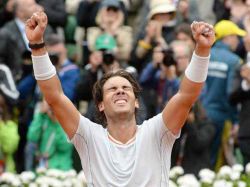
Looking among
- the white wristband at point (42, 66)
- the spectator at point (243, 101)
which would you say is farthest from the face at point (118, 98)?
the spectator at point (243, 101)

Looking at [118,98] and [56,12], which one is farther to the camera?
[56,12]

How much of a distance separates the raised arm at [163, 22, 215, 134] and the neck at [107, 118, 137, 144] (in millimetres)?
222

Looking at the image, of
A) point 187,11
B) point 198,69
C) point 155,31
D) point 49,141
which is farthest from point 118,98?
point 187,11

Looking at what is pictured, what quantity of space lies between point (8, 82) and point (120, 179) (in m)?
5.54

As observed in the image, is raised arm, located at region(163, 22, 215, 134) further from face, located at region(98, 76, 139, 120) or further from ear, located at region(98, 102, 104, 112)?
ear, located at region(98, 102, 104, 112)

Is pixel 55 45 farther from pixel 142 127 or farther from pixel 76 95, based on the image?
pixel 142 127

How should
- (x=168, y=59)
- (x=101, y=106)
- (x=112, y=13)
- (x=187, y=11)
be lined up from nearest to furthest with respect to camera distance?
(x=101, y=106), (x=168, y=59), (x=112, y=13), (x=187, y=11)

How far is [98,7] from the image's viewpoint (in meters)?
14.0

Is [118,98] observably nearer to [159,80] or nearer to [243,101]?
[243,101]

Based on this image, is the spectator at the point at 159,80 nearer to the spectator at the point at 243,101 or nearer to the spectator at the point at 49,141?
the spectator at the point at 243,101

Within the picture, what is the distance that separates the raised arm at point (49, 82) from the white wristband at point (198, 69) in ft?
2.53

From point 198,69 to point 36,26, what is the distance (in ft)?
3.35

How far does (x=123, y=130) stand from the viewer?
6.96 metres

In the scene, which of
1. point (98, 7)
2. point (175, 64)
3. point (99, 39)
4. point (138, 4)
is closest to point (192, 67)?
Result: point (175, 64)
